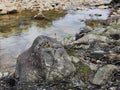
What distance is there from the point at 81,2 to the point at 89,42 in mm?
16465

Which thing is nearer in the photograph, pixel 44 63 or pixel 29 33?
pixel 44 63

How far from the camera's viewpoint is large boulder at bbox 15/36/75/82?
21.0ft

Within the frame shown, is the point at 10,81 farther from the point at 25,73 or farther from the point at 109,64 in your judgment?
the point at 109,64

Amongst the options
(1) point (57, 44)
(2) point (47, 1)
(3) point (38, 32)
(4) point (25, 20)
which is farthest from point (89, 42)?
(2) point (47, 1)

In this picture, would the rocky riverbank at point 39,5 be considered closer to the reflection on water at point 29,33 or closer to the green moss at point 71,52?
the reflection on water at point 29,33

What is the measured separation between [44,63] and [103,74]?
121 cm

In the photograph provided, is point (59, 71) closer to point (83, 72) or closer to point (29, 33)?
point (83, 72)

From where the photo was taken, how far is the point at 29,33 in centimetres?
1460

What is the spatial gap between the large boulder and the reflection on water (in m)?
3.28

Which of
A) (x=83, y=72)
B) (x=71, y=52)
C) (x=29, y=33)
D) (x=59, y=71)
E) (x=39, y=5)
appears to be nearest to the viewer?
(x=59, y=71)

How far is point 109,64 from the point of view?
6.65 metres

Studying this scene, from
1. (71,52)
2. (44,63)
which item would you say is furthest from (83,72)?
(71,52)

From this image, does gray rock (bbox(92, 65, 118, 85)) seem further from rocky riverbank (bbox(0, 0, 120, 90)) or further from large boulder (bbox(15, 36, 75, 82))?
large boulder (bbox(15, 36, 75, 82))

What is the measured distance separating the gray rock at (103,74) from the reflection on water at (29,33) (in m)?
4.40
